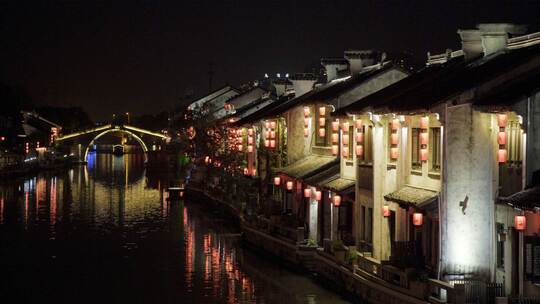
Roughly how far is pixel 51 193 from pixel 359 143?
52.3 metres

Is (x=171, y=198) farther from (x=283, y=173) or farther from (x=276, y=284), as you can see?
(x=276, y=284)

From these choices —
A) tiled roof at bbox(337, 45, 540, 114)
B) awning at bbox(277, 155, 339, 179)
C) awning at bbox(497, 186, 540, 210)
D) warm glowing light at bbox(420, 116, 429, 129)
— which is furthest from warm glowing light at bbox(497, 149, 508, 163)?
awning at bbox(277, 155, 339, 179)

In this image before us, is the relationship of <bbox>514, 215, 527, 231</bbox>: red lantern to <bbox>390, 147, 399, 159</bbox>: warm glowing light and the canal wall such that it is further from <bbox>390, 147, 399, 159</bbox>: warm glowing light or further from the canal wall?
<bbox>390, 147, 399, 159</bbox>: warm glowing light

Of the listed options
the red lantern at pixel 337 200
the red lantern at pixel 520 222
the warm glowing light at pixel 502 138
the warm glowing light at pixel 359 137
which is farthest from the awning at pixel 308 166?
the red lantern at pixel 520 222

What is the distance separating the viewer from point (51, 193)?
7644 cm

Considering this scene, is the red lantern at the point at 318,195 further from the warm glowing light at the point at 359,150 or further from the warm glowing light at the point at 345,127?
the warm glowing light at the point at 359,150

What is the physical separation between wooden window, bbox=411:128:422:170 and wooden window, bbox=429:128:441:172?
1.15 m

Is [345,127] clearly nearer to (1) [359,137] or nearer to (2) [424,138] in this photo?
(1) [359,137]

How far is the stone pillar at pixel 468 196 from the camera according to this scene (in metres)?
20.6

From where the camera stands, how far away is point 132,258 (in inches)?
1462

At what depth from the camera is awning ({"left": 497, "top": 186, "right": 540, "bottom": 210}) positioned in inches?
684

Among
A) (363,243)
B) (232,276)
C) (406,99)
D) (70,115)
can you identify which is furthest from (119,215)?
(70,115)

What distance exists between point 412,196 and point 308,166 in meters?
14.1

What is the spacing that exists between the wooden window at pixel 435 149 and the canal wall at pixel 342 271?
284 centimetres
